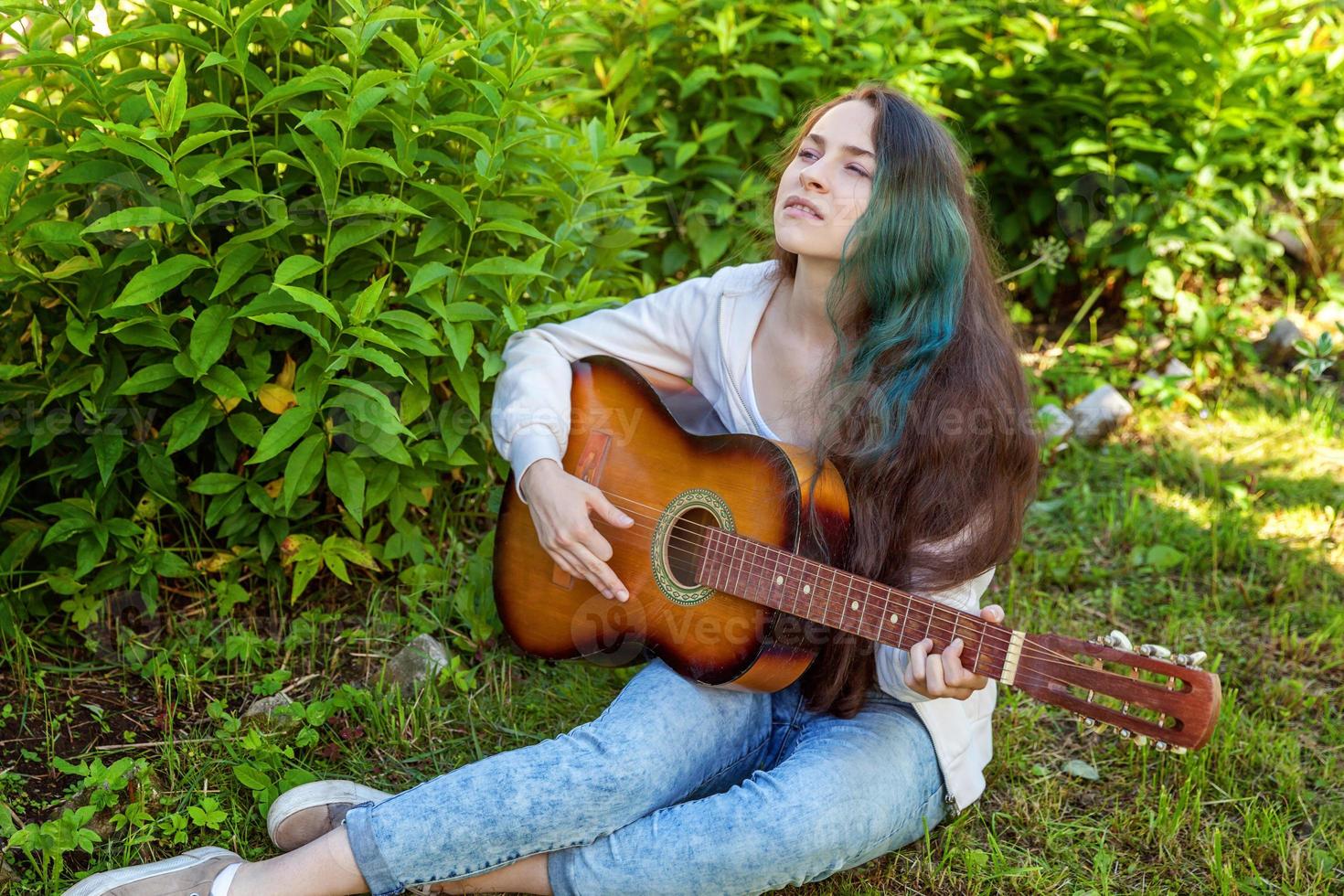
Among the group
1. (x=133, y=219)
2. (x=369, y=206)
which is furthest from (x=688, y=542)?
(x=133, y=219)

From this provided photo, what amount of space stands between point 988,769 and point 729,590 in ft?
2.66

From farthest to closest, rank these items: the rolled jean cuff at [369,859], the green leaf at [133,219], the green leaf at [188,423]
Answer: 1. the green leaf at [188,423]
2. the green leaf at [133,219]
3. the rolled jean cuff at [369,859]

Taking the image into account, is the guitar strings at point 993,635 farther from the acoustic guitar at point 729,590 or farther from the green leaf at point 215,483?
the green leaf at point 215,483

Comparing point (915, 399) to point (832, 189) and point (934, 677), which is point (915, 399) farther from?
point (934, 677)

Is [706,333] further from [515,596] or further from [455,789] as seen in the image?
[455,789]

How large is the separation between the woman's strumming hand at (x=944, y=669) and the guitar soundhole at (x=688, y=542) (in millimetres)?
448

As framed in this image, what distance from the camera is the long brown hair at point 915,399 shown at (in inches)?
84.7

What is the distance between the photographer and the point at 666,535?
2.25m

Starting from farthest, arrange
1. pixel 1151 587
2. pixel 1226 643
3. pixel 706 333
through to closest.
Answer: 1. pixel 1151 587
2. pixel 1226 643
3. pixel 706 333

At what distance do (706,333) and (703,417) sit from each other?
18cm

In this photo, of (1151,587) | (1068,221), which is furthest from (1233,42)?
(1151,587)

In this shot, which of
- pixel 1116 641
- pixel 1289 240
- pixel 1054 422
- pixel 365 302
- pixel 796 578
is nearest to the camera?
pixel 1116 641

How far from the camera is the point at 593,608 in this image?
7.63 feet

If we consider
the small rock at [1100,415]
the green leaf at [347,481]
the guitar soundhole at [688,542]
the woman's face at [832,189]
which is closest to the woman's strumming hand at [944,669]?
the guitar soundhole at [688,542]
